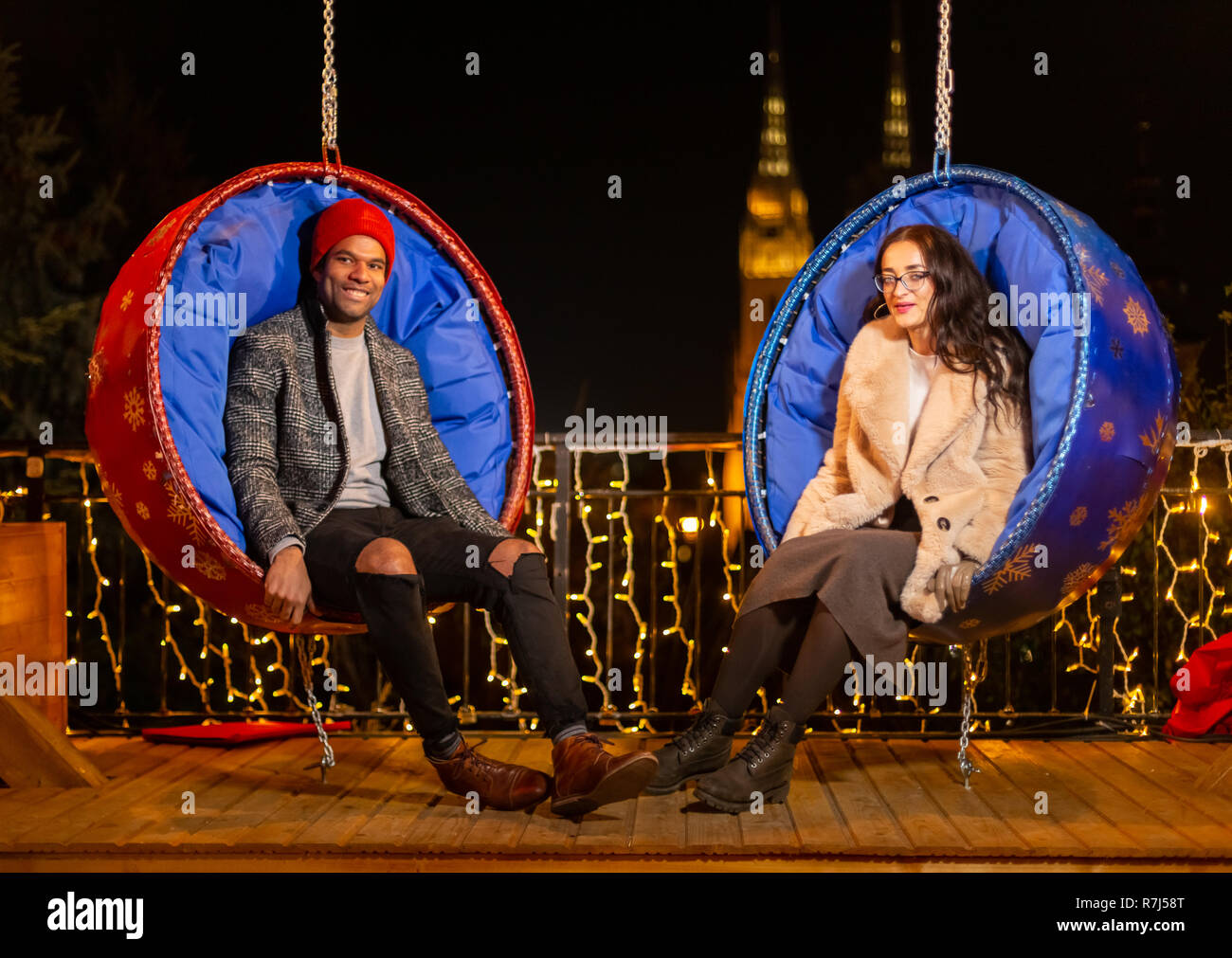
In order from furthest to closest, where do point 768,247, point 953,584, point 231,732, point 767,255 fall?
point 767,255
point 768,247
point 231,732
point 953,584

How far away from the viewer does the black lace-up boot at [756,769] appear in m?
2.74

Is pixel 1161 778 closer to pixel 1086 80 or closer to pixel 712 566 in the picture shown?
pixel 1086 80

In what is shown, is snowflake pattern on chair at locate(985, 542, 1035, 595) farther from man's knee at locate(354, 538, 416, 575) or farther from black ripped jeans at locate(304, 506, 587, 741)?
man's knee at locate(354, 538, 416, 575)

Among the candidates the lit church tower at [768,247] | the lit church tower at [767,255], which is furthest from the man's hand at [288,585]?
the lit church tower at [767,255]

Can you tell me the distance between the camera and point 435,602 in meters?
2.94

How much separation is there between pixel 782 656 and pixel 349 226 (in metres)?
1.46

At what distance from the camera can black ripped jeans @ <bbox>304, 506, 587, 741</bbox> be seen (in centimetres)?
273

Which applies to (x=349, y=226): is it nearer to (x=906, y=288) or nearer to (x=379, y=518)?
(x=379, y=518)

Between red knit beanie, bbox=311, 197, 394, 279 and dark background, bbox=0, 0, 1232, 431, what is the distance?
10.0 feet

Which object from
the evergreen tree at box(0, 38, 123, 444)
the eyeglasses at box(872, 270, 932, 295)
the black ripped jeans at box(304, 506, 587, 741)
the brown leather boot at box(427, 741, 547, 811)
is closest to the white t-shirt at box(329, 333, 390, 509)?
the black ripped jeans at box(304, 506, 587, 741)

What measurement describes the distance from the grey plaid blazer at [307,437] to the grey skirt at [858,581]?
690 millimetres

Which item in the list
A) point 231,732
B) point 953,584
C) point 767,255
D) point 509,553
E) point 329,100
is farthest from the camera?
point 767,255

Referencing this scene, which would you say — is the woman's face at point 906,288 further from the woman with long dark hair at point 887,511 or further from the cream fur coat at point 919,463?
the cream fur coat at point 919,463

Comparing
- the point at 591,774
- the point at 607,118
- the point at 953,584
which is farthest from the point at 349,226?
the point at 607,118
